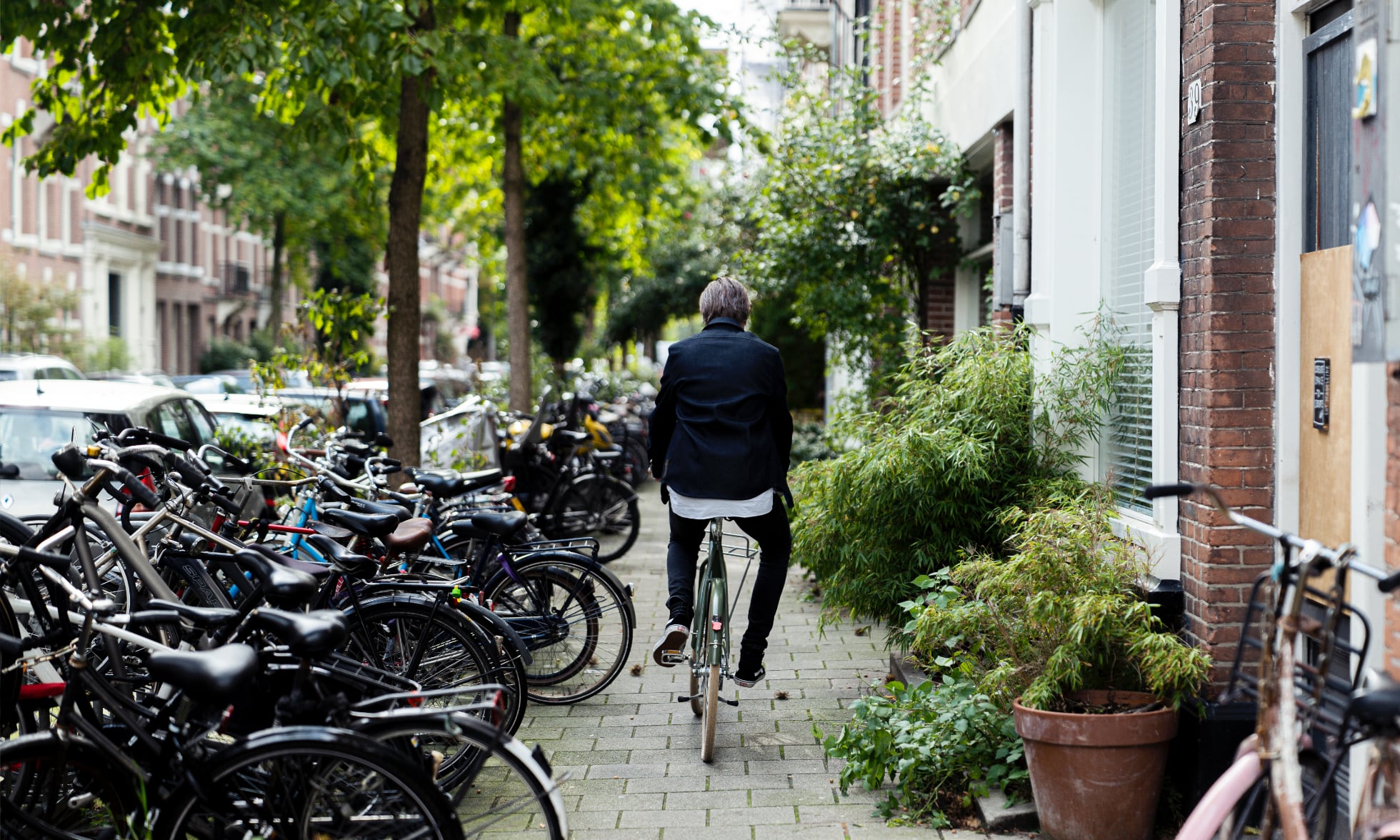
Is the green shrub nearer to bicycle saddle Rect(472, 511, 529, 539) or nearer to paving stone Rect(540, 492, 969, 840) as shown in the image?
paving stone Rect(540, 492, 969, 840)

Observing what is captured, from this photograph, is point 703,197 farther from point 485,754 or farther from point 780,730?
point 485,754

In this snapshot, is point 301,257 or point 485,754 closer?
point 485,754

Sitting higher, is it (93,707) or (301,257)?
(301,257)

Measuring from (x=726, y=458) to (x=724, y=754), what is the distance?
123 centimetres

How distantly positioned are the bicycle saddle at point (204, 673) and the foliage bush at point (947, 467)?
138 inches

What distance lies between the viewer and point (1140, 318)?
608 cm

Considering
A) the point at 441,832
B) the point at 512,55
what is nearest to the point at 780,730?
the point at 441,832

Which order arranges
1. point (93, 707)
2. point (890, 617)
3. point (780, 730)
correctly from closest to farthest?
1. point (93, 707)
2. point (780, 730)
3. point (890, 617)

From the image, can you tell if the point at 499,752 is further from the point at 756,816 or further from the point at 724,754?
the point at 724,754

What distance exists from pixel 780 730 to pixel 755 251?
908 cm

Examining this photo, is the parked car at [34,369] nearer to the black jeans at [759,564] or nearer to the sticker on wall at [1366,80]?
the black jeans at [759,564]

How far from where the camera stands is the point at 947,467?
6340mm

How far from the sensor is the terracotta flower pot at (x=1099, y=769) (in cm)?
437

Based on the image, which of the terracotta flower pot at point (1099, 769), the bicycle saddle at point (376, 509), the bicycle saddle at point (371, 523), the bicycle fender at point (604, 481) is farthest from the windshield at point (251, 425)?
the terracotta flower pot at point (1099, 769)
